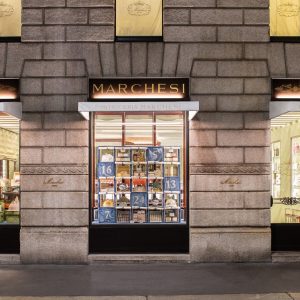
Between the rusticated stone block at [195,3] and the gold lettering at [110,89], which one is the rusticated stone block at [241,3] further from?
the gold lettering at [110,89]

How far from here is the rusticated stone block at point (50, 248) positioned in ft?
36.4

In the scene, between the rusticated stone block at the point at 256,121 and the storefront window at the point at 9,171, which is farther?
the storefront window at the point at 9,171

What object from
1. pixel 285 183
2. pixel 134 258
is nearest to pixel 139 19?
pixel 285 183

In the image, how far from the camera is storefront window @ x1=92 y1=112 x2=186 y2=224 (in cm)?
1169

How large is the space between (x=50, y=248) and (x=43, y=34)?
16.4ft

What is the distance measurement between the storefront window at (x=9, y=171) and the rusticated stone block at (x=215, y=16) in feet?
16.1

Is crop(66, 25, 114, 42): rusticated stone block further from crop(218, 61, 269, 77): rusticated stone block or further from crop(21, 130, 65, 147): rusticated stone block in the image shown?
crop(218, 61, 269, 77): rusticated stone block

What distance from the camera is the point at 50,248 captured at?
36.4 feet

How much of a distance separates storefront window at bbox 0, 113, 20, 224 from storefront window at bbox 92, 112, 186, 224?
1.87 meters

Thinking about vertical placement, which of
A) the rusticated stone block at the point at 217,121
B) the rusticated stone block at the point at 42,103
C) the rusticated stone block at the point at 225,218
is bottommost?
the rusticated stone block at the point at 225,218

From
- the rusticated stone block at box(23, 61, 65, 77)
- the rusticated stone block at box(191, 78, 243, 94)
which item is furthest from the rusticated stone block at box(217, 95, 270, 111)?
the rusticated stone block at box(23, 61, 65, 77)

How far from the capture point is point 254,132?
1127 centimetres

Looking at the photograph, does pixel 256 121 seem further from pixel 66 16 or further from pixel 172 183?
pixel 66 16

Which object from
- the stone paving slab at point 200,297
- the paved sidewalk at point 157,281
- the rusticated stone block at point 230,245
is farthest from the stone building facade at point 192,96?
the stone paving slab at point 200,297
